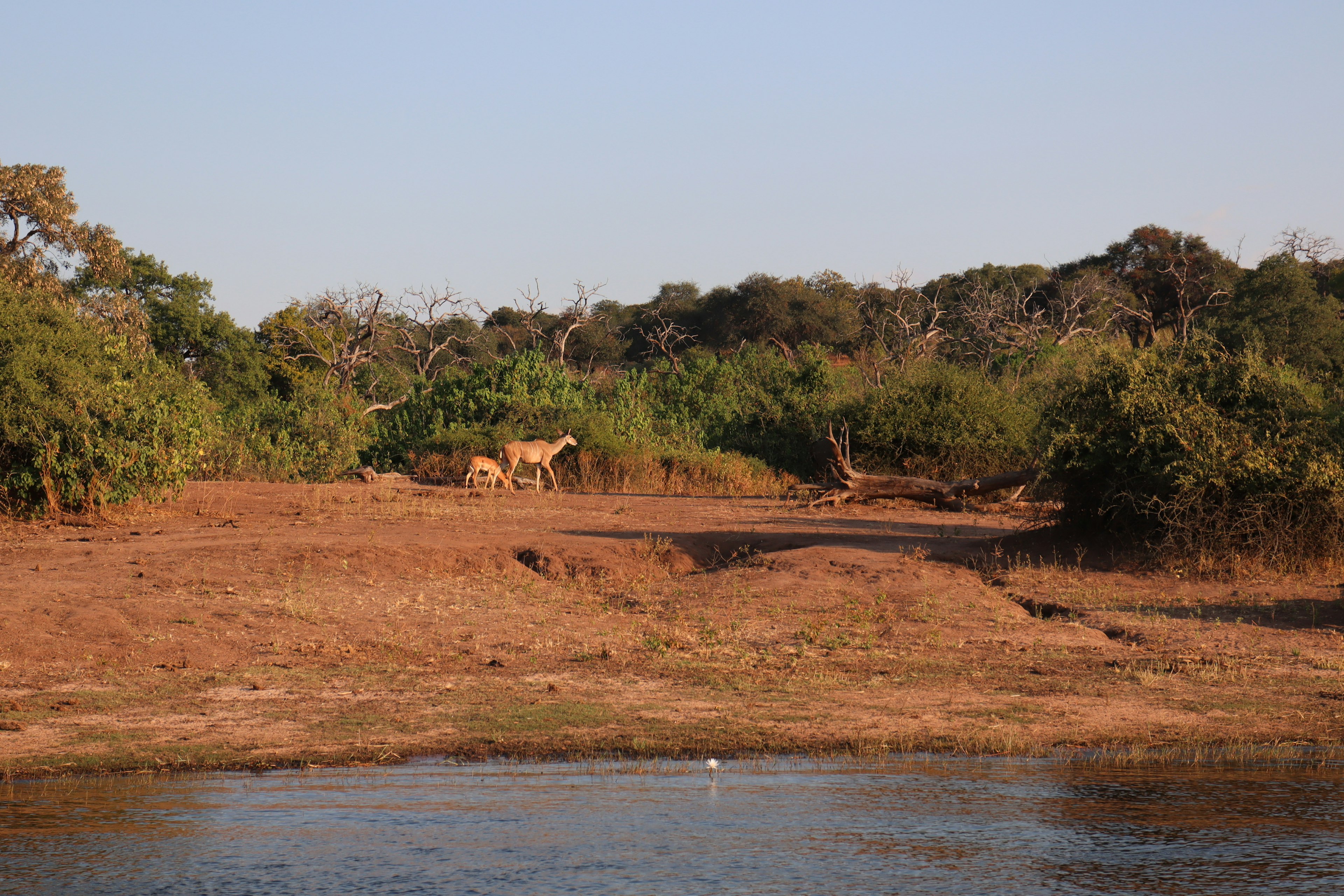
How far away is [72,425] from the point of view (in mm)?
14273

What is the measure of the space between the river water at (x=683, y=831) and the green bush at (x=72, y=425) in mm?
9313

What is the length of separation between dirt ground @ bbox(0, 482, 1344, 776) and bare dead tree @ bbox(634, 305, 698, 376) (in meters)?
25.4

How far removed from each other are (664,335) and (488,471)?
21209 mm

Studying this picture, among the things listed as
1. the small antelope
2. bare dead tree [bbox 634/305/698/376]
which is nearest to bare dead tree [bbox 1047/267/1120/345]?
bare dead tree [bbox 634/305/698/376]

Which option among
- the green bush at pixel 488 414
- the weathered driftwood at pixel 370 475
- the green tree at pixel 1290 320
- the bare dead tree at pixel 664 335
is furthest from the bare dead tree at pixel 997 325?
the weathered driftwood at pixel 370 475

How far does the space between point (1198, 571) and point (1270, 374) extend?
108 inches

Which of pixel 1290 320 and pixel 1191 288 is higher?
pixel 1191 288

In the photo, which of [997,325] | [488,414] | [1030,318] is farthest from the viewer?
[1030,318]

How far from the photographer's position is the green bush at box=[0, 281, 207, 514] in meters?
14.2

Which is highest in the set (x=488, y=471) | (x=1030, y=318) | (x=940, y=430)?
(x=1030, y=318)

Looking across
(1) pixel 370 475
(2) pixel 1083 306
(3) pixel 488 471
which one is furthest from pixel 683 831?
(2) pixel 1083 306

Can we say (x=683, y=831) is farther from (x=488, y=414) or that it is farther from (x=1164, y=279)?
(x=1164, y=279)

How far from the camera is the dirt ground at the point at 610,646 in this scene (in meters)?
7.07

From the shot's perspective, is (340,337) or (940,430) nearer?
(940,430)
